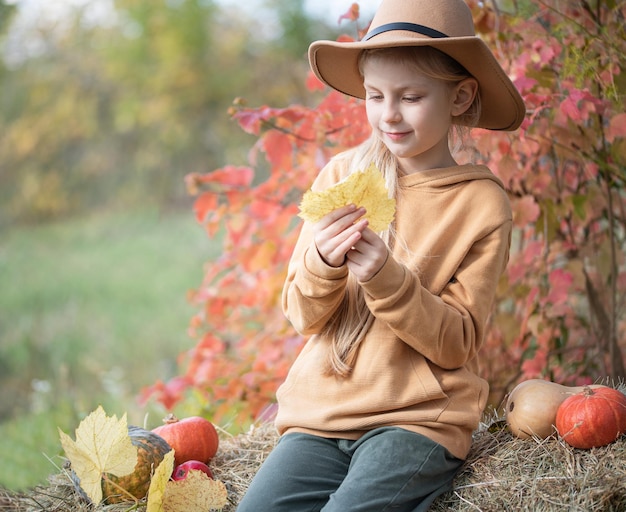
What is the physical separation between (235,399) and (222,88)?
9607 millimetres

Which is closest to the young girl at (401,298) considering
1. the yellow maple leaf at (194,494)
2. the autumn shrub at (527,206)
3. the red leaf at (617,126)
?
the yellow maple leaf at (194,494)

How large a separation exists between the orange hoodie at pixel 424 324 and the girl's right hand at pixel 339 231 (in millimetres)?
54

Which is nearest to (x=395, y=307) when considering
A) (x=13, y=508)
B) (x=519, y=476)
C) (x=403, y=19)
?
(x=519, y=476)

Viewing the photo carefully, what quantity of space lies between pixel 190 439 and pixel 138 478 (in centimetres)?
26

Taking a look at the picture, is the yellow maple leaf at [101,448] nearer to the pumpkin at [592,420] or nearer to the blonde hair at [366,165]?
the blonde hair at [366,165]

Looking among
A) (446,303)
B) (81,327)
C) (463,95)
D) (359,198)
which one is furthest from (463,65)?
(81,327)

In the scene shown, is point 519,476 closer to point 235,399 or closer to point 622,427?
point 622,427

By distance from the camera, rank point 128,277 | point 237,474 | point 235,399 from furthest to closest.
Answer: point 128,277
point 235,399
point 237,474

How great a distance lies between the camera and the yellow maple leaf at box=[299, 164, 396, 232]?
68.6 inches

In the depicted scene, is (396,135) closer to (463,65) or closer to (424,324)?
(463,65)

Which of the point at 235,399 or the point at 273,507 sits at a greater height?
the point at 273,507

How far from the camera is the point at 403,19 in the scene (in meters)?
1.93

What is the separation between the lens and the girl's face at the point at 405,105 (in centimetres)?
190

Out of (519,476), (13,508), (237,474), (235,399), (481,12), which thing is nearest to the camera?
(519,476)
